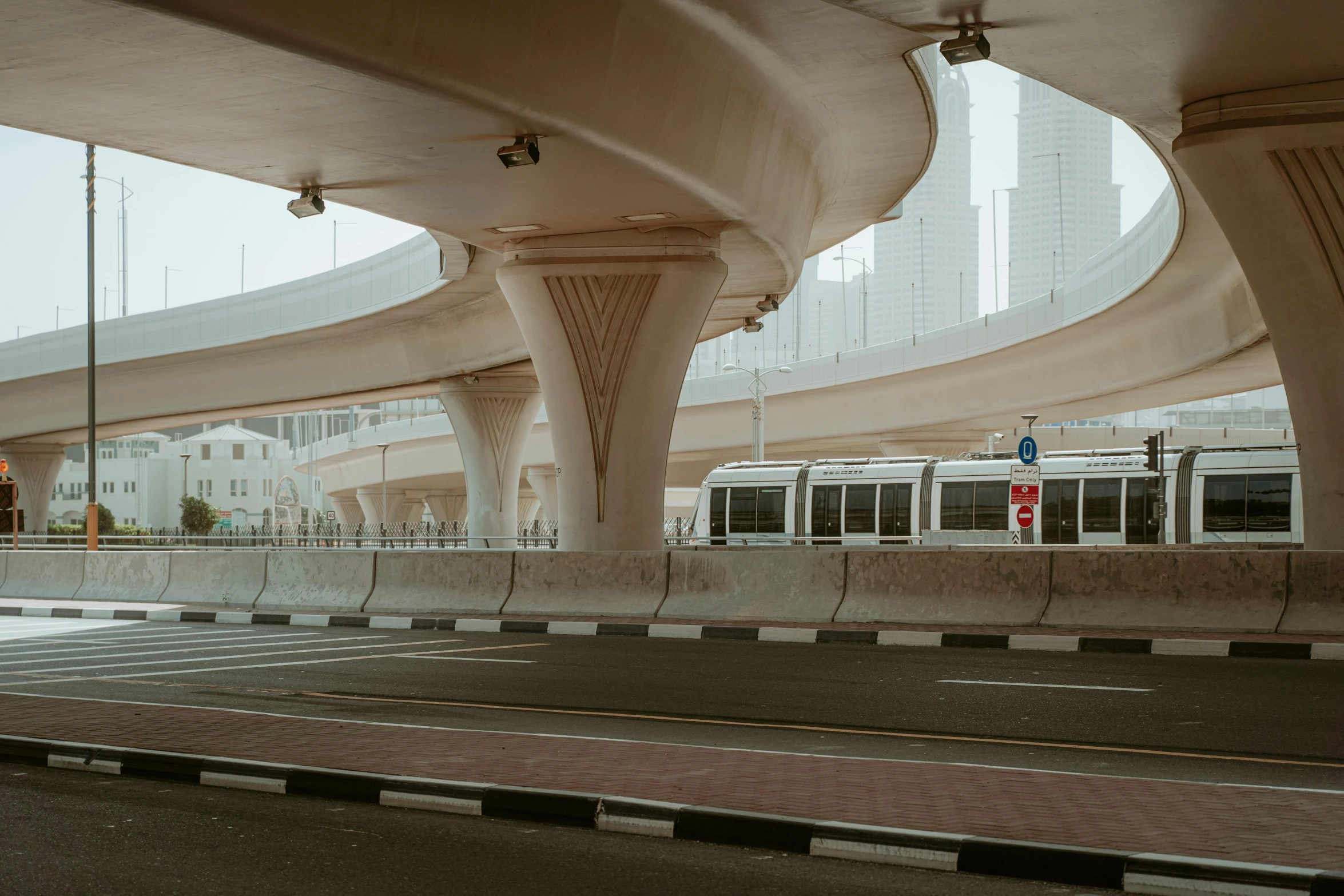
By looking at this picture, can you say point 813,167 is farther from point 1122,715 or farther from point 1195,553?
point 1122,715

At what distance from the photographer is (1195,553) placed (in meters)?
15.2

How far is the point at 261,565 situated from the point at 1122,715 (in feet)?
52.6

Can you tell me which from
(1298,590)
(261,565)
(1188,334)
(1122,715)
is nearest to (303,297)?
(261,565)

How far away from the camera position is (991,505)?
31.6 metres

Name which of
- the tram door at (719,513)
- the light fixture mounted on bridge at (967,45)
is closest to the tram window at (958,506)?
the tram door at (719,513)

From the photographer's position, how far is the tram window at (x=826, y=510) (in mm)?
Answer: 33688

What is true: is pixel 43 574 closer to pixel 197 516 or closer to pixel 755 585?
pixel 755 585

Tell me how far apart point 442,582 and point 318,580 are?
2.46 meters

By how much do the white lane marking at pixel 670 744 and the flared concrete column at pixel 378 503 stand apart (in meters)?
71.6

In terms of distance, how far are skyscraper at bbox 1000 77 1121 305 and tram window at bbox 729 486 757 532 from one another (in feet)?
458

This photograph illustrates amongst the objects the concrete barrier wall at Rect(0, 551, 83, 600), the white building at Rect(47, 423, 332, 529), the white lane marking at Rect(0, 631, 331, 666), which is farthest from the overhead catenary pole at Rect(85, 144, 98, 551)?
the white building at Rect(47, 423, 332, 529)

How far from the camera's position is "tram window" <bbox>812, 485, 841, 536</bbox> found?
33688 millimetres

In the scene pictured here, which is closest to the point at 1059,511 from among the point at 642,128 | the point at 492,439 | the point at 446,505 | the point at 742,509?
the point at 742,509

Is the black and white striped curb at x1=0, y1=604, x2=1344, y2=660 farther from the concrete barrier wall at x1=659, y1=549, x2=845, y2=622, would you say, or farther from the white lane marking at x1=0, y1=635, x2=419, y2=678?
the white lane marking at x1=0, y1=635, x2=419, y2=678
